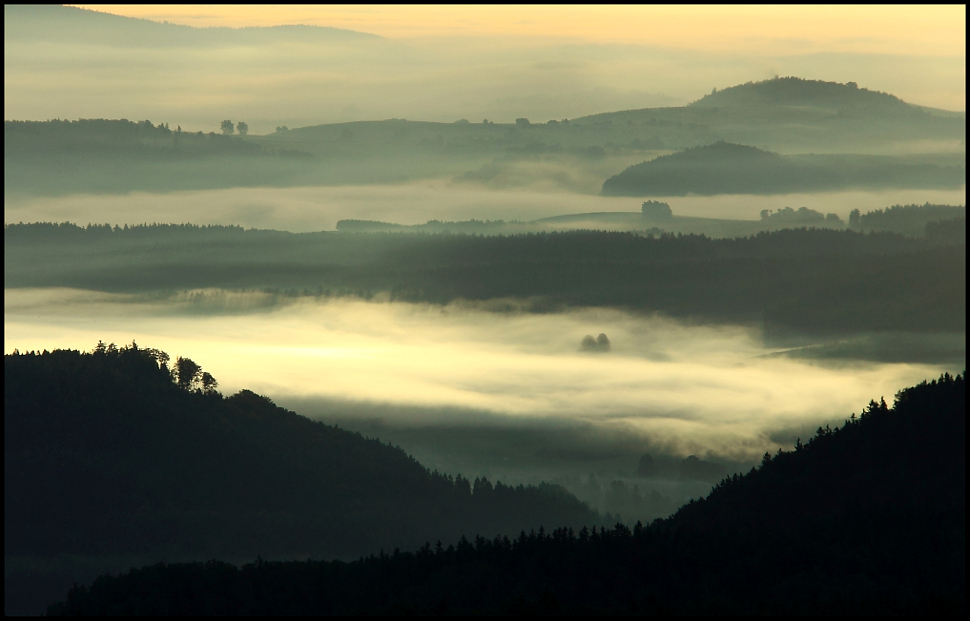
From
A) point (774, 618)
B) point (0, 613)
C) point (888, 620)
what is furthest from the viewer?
point (774, 618)

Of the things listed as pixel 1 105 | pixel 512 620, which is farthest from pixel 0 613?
pixel 512 620

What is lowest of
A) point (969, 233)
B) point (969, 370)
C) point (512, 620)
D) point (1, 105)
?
point (512, 620)

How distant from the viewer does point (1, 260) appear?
130 m

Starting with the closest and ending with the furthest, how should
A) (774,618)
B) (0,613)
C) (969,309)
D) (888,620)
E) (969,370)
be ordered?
1. (969,309)
2. (0,613)
3. (969,370)
4. (888,620)
5. (774,618)

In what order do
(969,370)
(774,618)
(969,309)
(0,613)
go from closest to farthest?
(969,309), (0,613), (969,370), (774,618)

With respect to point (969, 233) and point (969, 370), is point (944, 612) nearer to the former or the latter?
point (969, 370)

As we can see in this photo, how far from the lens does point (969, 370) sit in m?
167

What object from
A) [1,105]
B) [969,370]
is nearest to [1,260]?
[1,105]

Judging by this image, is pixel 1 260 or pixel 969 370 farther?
pixel 969 370

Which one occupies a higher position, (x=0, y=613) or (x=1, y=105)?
(x=1, y=105)

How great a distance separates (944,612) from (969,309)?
74118 mm

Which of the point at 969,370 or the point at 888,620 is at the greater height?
the point at 969,370

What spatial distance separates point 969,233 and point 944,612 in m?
74.2

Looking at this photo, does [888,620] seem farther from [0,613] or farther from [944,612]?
[0,613]
